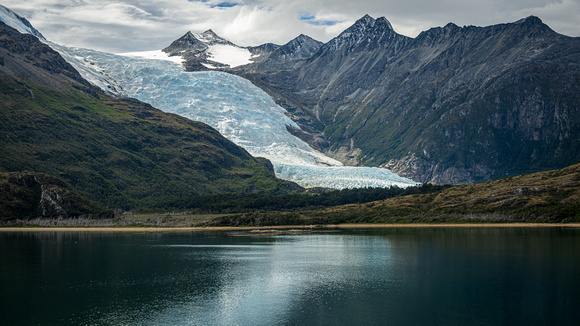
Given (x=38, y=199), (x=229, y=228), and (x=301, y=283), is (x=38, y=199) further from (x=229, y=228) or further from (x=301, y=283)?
(x=301, y=283)

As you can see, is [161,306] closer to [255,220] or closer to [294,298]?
[294,298]

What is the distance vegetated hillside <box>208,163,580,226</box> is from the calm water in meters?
35.9

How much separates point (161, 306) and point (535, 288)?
145 feet

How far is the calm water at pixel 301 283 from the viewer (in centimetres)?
5406

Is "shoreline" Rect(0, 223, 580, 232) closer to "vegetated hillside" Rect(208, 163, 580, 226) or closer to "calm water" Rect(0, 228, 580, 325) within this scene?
"vegetated hillside" Rect(208, 163, 580, 226)

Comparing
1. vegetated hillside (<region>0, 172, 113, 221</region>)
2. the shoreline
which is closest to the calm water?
the shoreline

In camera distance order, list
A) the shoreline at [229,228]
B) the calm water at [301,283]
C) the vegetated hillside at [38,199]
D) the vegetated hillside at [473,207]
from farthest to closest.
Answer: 1. the vegetated hillside at [38,199]
2. the shoreline at [229,228]
3. the vegetated hillside at [473,207]
4. the calm water at [301,283]

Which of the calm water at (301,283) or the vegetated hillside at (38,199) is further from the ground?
the vegetated hillside at (38,199)

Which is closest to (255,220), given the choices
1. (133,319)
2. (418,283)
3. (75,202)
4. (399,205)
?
(399,205)

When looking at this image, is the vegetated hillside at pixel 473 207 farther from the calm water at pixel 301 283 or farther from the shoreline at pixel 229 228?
the calm water at pixel 301 283

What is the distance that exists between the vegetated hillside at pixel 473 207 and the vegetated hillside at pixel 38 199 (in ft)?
155

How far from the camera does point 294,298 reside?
6253cm

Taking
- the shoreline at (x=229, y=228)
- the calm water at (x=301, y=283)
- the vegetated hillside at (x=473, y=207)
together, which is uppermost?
the vegetated hillside at (x=473, y=207)

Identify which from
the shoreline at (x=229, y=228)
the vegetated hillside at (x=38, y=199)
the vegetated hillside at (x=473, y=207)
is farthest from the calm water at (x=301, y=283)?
the vegetated hillside at (x=38, y=199)
